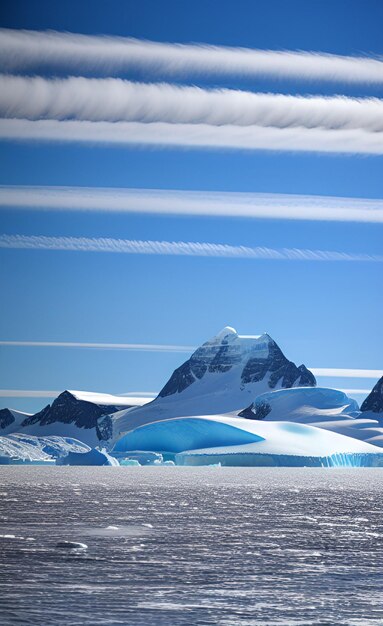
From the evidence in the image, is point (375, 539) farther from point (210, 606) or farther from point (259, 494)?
point (259, 494)

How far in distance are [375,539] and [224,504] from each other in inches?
1206

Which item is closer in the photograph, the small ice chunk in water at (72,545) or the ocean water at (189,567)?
the ocean water at (189,567)

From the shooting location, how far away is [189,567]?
35.1m

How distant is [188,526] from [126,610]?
29176 mm

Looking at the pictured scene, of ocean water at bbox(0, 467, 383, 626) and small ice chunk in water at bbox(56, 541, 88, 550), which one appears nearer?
ocean water at bbox(0, 467, 383, 626)

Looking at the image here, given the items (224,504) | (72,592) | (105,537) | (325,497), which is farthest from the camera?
(325,497)

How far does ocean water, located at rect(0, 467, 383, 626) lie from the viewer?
25.3m

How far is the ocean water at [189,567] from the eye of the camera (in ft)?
83.1

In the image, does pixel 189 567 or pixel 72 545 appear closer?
pixel 189 567

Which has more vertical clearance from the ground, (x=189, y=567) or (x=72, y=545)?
(x=72, y=545)

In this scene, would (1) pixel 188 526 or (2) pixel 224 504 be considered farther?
(2) pixel 224 504

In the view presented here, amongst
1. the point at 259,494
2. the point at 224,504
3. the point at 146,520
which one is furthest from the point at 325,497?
the point at 146,520

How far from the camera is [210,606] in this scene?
87.1ft

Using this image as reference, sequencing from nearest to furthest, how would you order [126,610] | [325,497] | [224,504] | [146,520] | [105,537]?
[126,610]
[105,537]
[146,520]
[224,504]
[325,497]
